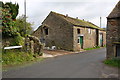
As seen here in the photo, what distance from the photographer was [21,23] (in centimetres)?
1770

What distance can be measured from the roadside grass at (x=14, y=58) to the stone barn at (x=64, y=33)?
990 centimetres

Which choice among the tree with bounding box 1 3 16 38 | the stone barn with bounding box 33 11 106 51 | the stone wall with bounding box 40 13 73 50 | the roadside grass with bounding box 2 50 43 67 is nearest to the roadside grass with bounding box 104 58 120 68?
the roadside grass with bounding box 2 50 43 67

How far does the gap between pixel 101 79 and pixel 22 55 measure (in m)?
7.68

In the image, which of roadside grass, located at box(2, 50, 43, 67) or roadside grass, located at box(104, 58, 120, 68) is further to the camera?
roadside grass, located at box(2, 50, 43, 67)

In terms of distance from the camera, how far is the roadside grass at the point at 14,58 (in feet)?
31.0

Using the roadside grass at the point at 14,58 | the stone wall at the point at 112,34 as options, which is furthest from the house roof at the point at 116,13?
the roadside grass at the point at 14,58

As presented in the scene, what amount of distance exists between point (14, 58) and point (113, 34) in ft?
29.1

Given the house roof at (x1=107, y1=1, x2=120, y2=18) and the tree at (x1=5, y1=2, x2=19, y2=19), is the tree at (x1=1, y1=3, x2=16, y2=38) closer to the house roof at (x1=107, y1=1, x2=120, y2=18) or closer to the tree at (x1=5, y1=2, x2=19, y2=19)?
the tree at (x1=5, y1=2, x2=19, y2=19)

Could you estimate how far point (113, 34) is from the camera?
10.1 metres

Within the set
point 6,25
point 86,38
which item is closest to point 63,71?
point 6,25

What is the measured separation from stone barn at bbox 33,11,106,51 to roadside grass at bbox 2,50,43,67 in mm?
9899

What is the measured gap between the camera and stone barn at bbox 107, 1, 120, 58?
32.4 ft

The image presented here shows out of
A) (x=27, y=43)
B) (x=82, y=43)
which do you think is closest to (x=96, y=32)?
(x=82, y=43)

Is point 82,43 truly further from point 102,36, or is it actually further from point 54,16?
point 102,36
